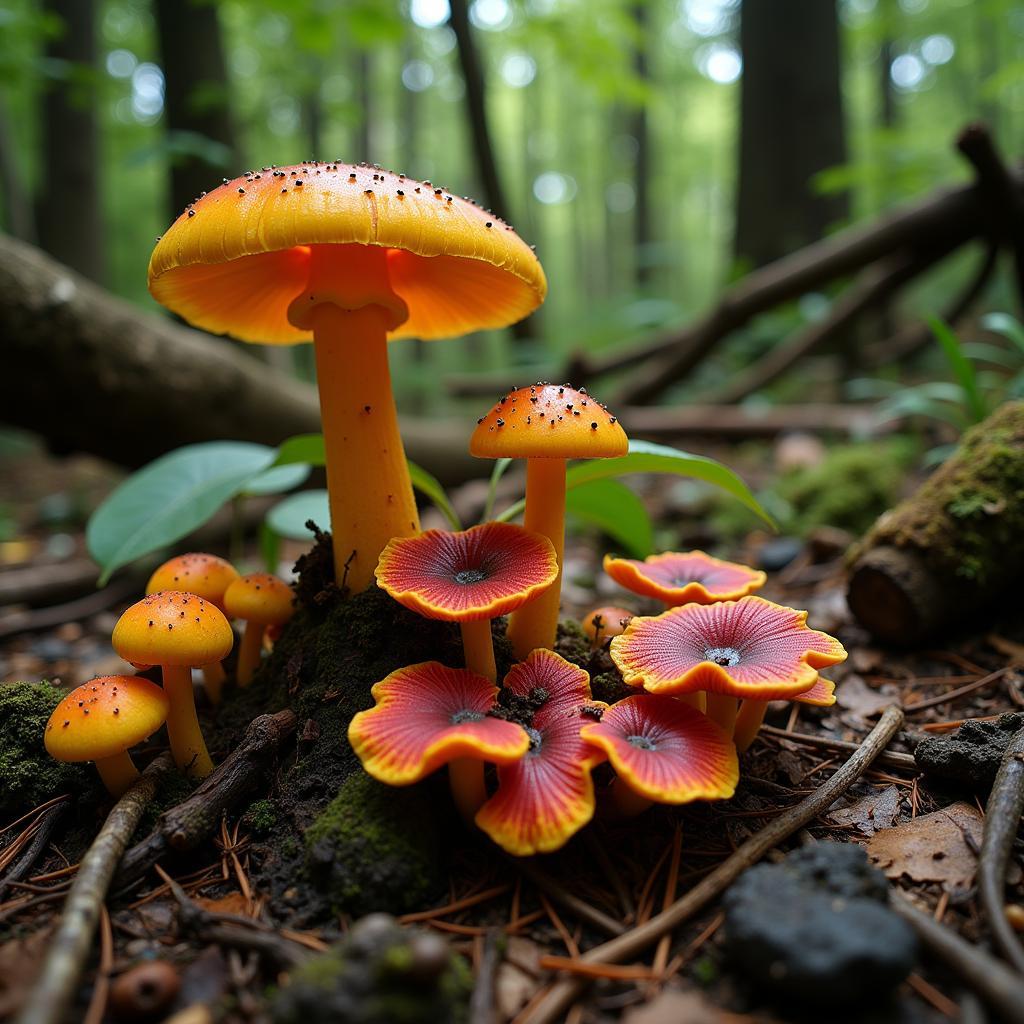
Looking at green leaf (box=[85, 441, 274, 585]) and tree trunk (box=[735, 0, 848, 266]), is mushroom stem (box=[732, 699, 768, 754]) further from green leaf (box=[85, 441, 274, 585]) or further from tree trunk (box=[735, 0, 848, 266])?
tree trunk (box=[735, 0, 848, 266])

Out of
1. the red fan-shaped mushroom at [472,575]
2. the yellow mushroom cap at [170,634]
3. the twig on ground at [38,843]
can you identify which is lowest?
the twig on ground at [38,843]

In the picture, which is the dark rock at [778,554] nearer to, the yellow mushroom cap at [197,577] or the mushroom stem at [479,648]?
the mushroom stem at [479,648]

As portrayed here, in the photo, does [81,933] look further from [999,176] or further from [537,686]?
[999,176]

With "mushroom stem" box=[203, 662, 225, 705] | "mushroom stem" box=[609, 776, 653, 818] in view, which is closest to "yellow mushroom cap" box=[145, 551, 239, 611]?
"mushroom stem" box=[203, 662, 225, 705]

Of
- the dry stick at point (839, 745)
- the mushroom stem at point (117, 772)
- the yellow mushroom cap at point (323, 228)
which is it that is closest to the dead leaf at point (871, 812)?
the dry stick at point (839, 745)

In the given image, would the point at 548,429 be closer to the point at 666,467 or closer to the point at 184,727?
the point at 666,467

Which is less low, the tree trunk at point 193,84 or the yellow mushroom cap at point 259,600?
the tree trunk at point 193,84
